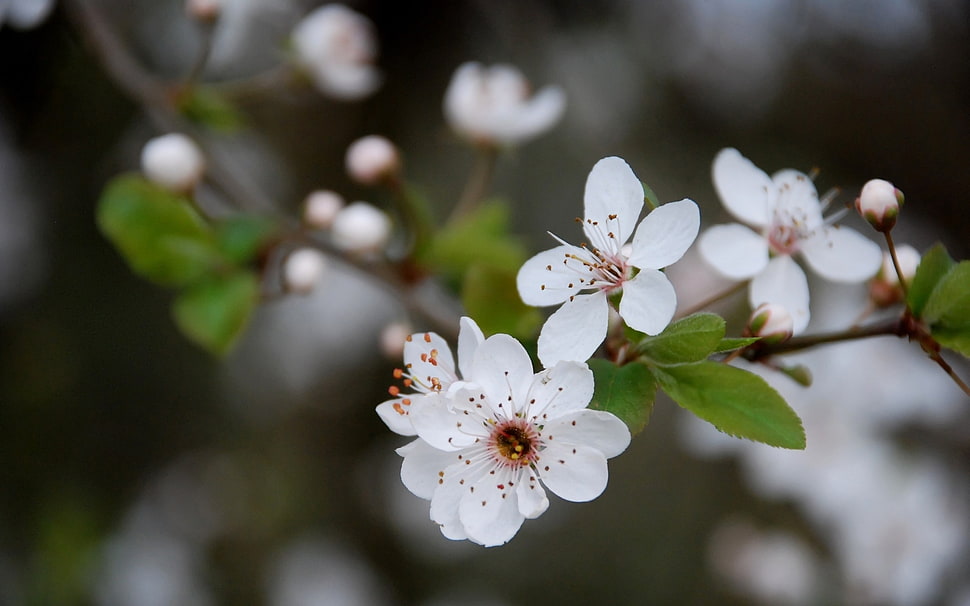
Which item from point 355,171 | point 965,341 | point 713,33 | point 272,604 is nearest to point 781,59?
point 713,33

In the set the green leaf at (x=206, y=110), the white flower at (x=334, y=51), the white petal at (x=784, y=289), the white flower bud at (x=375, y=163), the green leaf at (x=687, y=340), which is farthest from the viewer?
the white flower at (x=334, y=51)

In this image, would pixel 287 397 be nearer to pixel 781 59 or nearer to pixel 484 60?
A: pixel 484 60

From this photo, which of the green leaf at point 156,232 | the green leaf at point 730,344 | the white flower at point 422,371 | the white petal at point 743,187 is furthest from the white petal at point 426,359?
the green leaf at point 156,232

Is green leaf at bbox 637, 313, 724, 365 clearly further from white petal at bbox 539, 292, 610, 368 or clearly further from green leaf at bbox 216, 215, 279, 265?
green leaf at bbox 216, 215, 279, 265

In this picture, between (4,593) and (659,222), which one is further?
(4,593)

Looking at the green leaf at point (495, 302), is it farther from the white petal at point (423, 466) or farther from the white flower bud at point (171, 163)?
the white flower bud at point (171, 163)
